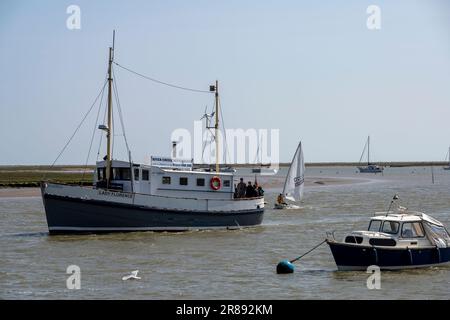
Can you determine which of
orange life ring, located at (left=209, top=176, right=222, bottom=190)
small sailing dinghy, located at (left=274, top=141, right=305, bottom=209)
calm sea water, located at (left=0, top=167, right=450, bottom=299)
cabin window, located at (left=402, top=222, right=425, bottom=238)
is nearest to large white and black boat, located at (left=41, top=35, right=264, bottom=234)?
orange life ring, located at (left=209, top=176, right=222, bottom=190)

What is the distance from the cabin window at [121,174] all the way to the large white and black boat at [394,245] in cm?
1417

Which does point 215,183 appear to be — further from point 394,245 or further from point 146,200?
point 394,245

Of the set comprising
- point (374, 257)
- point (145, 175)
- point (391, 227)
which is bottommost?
point (374, 257)

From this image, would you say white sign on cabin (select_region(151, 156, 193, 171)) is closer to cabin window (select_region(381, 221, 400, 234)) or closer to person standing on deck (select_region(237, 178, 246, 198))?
person standing on deck (select_region(237, 178, 246, 198))

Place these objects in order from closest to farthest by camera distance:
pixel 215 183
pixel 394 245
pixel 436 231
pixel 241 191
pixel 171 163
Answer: pixel 394 245, pixel 436 231, pixel 171 163, pixel 215 183, pixel 241 191

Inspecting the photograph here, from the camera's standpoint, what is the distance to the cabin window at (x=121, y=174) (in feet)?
116

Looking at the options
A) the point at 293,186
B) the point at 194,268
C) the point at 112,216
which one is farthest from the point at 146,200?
the point at 293,186

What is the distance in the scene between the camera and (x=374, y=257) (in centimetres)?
2312

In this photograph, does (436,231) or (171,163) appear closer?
(436,231)

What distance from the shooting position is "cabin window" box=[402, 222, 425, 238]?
2397 cm

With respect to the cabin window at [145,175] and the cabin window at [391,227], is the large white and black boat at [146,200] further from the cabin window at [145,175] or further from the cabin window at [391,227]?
the cabin window at [391,227]

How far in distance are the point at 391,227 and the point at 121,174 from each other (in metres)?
15.7
